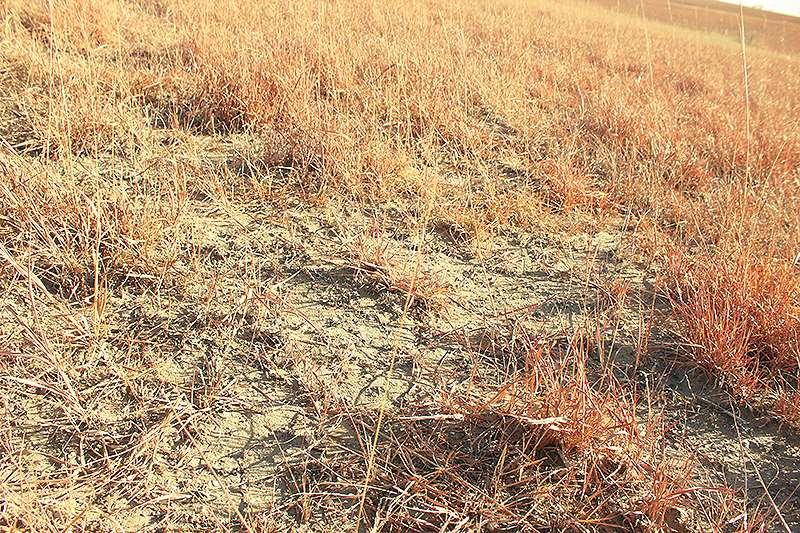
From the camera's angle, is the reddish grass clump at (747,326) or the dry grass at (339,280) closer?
the dry grass at (339,280)

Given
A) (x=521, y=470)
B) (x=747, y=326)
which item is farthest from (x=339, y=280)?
(x=747, y=326)

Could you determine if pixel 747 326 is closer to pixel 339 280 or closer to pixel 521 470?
pixel 521 470

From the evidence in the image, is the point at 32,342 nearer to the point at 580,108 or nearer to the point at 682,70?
the point at 580,108

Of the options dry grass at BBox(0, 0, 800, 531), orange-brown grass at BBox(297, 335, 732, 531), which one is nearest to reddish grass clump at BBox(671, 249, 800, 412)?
dry grass at BBox(0, 0, 800, 531)

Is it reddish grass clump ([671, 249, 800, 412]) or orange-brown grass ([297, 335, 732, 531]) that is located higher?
reddish grass clump ([671, 249, 800, 412])

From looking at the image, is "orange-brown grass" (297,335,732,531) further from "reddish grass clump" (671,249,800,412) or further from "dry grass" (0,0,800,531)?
"reddish grass clump" (671,249,800,412)

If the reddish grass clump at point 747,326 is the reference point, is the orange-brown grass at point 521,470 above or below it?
below

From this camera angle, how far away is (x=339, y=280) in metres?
1.92

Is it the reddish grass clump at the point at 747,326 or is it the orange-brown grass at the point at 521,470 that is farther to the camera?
the reddish grass clump at the point at 747,326

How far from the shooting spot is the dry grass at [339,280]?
4.02 ft

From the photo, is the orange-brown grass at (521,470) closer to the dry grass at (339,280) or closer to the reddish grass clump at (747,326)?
the dry grass at (339,280)

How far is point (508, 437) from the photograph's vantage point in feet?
4.30

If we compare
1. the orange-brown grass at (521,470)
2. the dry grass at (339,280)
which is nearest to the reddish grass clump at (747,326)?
the dry grass at (339,280)

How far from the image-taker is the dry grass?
4.02 ft
